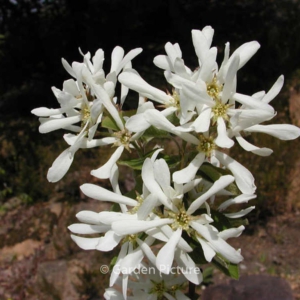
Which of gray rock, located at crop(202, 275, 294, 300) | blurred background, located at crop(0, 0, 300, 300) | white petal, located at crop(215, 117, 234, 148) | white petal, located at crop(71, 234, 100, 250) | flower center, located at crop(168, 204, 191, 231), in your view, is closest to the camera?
white petal, located at crop(215, 117, 234, 148)

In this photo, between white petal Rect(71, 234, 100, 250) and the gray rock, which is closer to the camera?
white petal Rect(71, 234, 100, 250)

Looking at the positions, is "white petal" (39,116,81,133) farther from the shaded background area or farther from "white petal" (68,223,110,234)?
the shaded background area

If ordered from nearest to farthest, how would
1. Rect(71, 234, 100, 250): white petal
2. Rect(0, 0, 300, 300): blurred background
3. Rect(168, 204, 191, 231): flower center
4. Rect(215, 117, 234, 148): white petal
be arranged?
Rect(215, 117, 234, 148): white petal, Rect(168, 204, 191, 231): flower center, Rect(71, 234, 100, 250): white petal, Rect(0, 0, 300, 300): blurred background

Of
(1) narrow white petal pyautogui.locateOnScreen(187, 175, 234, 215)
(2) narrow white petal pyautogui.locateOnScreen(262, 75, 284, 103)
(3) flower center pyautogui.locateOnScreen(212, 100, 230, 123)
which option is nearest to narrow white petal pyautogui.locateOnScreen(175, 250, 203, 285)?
(1) narrow white petal pyautogui.locateOnScreen(187, 175, 234, 215)

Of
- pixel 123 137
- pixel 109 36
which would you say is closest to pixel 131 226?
pixel 123 137

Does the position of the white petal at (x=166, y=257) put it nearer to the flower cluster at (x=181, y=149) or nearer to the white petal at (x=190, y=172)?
the flower cluster at (x=181, y=149)

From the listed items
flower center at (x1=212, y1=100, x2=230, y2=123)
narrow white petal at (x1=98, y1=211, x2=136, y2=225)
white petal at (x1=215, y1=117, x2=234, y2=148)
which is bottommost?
narrow white petal at (x1=98, y1=211, x2=136, y2=225)
